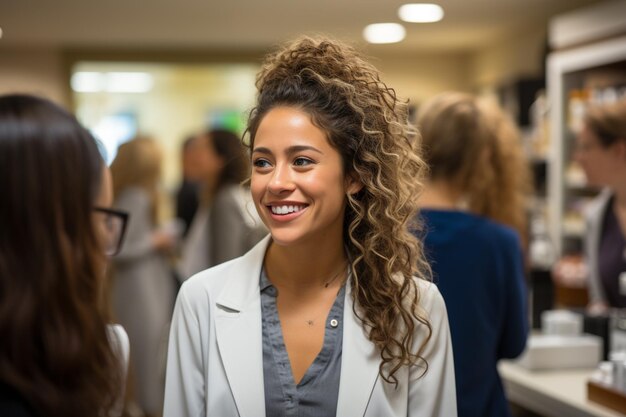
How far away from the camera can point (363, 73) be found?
1.64 meters

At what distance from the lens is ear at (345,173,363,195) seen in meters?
1.65

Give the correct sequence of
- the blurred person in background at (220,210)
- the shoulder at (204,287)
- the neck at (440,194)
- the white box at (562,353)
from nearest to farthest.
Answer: the shoulder at (204,287)
the neck at (440,194)
the white box at (562,353)
the blurred person in background at (220,210)

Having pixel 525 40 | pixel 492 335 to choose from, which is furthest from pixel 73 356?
pixel 525 40

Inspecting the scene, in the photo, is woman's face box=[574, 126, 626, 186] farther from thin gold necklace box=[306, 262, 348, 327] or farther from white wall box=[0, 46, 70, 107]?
white wall box=[0, 46, 70, 107]

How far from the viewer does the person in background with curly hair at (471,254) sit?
2.12m

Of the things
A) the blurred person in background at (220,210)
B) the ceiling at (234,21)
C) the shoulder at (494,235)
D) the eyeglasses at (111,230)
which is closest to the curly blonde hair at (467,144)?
the shoulder at (494,235)

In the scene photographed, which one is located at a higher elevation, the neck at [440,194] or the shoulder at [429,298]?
the neck at [440,194]

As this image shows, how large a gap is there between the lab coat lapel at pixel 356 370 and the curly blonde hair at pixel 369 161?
18 millimetres

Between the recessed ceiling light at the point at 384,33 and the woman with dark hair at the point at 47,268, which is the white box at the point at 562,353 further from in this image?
the recessed ceiling light at the point at 384,33

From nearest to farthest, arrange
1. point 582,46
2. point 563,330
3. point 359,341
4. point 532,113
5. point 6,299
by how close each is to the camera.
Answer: point 6,299 → point 359,341 → point 563,330 → point 582,46 → point 532,113

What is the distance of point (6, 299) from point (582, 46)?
11.6ft

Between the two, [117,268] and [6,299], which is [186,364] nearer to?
[6,299]

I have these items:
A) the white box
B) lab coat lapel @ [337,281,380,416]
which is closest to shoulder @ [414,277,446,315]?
lab coat lapel @ [337,281,380,416]

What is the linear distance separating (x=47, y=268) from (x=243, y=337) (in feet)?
1.92
